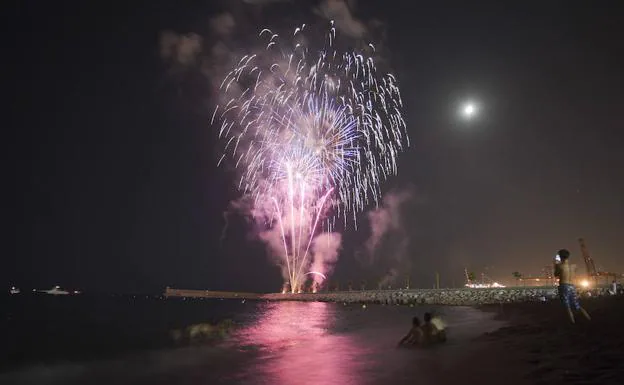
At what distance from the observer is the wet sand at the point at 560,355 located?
36.0 feet

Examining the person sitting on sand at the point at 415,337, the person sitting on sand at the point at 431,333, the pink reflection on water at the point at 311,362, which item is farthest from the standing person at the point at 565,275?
the pink reflection on water at the point at 311,362

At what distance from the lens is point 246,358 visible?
21656mm

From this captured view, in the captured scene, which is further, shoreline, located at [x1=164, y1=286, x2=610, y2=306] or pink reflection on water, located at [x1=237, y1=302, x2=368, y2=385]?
shoreline, located at [x1=164, y1=286, x2=610, y2=306]

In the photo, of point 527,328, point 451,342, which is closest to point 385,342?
point 451,342

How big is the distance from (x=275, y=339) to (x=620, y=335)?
2078 cm

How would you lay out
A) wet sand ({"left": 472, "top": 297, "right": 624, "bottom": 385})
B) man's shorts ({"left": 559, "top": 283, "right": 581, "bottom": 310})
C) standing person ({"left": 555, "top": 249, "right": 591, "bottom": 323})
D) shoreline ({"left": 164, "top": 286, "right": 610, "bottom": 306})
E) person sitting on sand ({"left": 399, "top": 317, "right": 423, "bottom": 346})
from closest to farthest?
wet sand ({"left": 472, "top": 297, "right": 624, "bottom": 385})
standing person ({"left": 555, "top": 249, "right": 591, "bottom": 323})
man's shorts ({"left": 559, "top": 283, "right": 581, "bottom": 310})
person sitting on sand ({"left": 399, "top": 317, "right": 423, "bottom": 346})
shoreline ({"left": 164, "top": 286, "right": 610, "bottom": 306})

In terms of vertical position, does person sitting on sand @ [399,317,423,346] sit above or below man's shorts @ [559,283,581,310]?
below

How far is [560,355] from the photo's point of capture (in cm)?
1311

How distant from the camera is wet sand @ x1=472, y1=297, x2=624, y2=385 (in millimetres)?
10969

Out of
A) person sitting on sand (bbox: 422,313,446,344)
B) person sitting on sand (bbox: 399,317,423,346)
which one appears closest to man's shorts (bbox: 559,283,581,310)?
person sitting on sand (bbox: 422,313,446,344)

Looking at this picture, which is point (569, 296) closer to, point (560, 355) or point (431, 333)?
point (560, 355)

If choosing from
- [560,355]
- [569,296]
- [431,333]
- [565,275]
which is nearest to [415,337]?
[431,333]

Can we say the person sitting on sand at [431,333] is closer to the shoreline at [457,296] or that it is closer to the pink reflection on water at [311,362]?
the pink reflection on water at [311,362]

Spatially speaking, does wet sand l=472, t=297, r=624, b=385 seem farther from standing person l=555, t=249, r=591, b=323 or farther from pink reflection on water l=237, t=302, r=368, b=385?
pink reflection on water l=237, t=302, r=368, b=385
